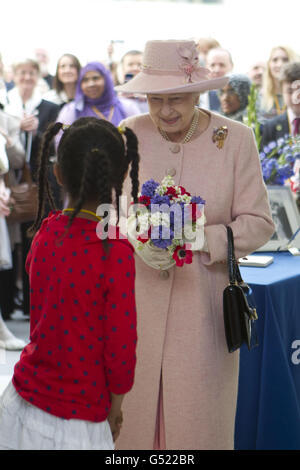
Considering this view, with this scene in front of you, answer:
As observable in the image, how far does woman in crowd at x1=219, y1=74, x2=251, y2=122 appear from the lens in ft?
14.1

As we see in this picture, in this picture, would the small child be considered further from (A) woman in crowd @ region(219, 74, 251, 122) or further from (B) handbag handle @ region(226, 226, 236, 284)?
(A) woman in crowd @ region(219, 74, 251, 122)

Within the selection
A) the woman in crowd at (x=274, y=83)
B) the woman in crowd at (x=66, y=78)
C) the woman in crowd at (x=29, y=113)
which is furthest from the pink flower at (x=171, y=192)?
the woman in crowd at (x=66, y=78)

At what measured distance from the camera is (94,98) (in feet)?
17.4

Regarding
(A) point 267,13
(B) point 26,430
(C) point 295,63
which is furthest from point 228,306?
(A) point 267,13

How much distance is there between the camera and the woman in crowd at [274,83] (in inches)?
188

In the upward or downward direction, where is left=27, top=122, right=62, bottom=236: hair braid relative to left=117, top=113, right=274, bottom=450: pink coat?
upward

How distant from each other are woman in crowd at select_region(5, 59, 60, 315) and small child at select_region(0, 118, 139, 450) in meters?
3.36

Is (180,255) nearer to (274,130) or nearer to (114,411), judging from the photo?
(114,411)

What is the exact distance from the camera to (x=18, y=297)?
19.8ft

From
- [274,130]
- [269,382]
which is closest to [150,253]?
[269,382]

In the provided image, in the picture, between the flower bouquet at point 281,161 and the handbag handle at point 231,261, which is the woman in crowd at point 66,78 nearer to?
the flower bouquet at point 281,161

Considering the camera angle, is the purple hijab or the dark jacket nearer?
the dark jacket

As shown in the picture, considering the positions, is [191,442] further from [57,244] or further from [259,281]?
[57,244]

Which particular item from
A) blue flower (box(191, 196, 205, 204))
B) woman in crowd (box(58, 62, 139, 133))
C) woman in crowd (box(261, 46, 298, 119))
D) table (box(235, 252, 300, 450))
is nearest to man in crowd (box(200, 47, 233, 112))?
woman in crowd (box(261, 46, 298, 119))
